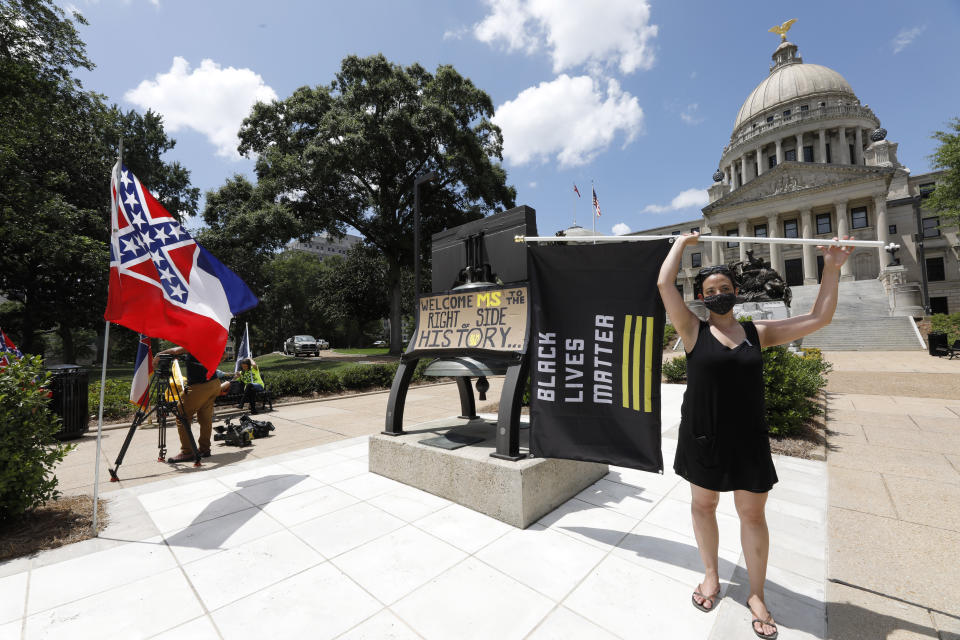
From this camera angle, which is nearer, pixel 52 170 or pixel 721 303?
pixel 721 303

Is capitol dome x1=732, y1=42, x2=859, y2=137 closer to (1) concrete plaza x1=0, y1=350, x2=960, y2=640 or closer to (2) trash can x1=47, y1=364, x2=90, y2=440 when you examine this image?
(1) concrete plaza x1=0, y1=350, x2=960, y2=640

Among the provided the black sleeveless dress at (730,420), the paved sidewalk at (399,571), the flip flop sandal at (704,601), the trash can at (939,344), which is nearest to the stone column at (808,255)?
the trash can at (939,344)

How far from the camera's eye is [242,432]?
271 inches

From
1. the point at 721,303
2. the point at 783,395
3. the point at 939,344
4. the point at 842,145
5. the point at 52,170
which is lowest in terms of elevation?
the point at 783,395

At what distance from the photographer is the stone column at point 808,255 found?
44.3m

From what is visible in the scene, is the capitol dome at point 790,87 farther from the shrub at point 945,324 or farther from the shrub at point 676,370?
the shrub at point 676,370

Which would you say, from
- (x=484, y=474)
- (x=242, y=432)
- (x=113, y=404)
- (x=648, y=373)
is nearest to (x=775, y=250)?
(x=648, y=373)

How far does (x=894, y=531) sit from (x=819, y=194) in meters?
59.3

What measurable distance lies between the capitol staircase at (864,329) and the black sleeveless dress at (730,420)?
30.1 meters

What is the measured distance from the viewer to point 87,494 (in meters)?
4.71

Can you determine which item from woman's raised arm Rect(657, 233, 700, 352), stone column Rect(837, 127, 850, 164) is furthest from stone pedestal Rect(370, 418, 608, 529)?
stone column Rect(837, 127, 850, 164)

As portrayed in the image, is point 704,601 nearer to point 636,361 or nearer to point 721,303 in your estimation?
point 636,361

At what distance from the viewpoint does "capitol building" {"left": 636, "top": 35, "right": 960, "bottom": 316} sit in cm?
4419

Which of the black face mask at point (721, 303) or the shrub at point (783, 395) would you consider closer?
the black face mask at point (721, 303)
